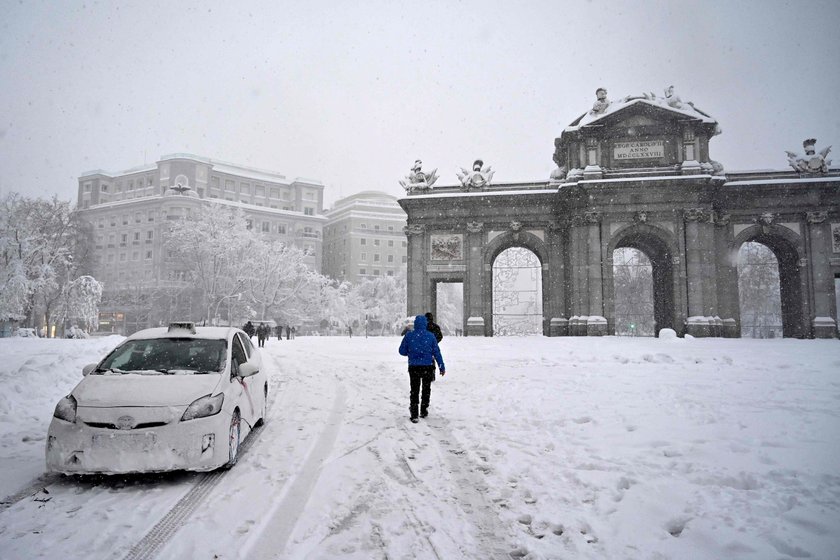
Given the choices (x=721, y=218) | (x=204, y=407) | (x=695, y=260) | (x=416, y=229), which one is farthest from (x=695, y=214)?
(x=204, y=407)

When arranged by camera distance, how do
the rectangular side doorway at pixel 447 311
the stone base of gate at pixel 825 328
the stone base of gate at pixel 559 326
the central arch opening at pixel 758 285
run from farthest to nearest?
the rectangular side doorway at pixel 447 311 → the central arch opening at pixel 758 285 → the stone base of gate at pixel 559 326 → the stone base of gate at pixel 825 328

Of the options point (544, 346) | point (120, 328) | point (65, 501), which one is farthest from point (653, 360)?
point (120, 328)

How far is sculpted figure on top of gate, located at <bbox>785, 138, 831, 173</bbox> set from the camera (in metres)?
31.1

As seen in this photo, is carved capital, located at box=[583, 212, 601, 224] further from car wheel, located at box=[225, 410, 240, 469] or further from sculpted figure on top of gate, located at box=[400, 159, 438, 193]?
car wheel, located at box=[225, 410, 240, 469]

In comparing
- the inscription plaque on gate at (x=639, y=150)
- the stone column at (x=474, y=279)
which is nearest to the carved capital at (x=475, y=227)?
the stone column at (x=474, y=279)

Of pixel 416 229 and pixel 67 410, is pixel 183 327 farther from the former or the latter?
pixel 416 229

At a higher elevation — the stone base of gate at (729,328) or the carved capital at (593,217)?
the carved capital at (593,217)

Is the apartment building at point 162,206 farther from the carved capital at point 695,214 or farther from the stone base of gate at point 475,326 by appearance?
the carved capital at point 695,214

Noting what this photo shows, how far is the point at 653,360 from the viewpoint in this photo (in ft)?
52.7

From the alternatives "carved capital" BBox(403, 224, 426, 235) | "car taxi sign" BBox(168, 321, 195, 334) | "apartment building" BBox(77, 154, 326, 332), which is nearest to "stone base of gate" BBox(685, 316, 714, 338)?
"carved capital" BBox(403, 224, 426, 235)

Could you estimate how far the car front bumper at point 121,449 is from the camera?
15.7 ft

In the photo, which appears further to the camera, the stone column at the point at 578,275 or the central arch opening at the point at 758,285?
the central arch opening at the point at 758,285

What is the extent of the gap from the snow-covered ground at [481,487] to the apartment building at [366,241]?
270 ft

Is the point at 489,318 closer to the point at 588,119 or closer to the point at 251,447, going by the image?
the point at 588,119
